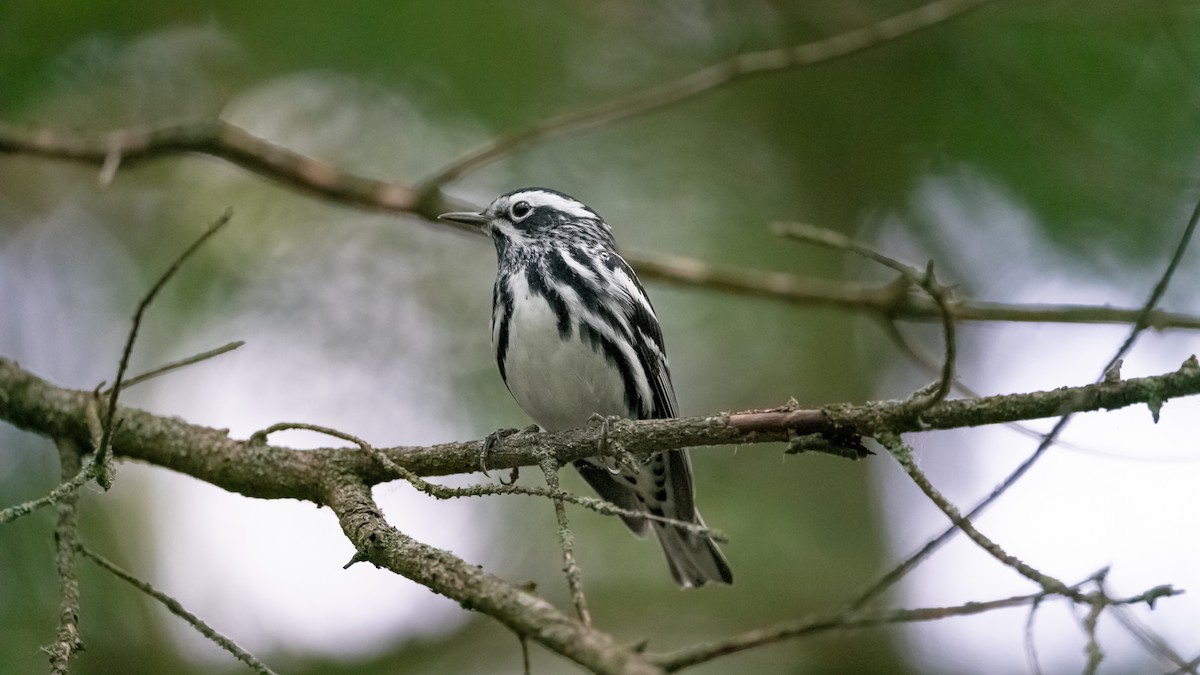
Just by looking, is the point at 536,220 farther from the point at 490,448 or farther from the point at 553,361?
the point at 490,448

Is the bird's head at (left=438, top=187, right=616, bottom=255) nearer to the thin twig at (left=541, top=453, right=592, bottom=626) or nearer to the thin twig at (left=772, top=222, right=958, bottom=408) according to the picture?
the thin twig at (left=541, top=453, right=592, bottom=626)

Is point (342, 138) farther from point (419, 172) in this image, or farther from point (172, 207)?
point (172, 207)

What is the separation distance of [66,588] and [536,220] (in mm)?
3066

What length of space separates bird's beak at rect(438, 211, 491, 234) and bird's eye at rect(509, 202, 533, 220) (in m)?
0.15

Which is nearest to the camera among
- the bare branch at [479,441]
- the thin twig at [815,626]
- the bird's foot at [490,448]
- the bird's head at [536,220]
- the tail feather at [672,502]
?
the thin twig at [815,626]

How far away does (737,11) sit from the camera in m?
7.92

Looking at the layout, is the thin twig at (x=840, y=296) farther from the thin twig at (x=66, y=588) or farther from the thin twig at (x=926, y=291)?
the thin twig at (x=66, y=588)

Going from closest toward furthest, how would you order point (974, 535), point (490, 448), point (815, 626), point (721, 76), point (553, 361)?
point (815, 626)
point (974, 535)
point (490, 448)
point (553, 361)
point (721, 76)

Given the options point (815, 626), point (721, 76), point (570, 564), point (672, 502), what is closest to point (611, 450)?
point (570, 564)

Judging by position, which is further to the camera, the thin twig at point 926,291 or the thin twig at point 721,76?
the thin twig at point 721,76

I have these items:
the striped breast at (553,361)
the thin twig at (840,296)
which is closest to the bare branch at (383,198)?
the thin twig at (840,296)

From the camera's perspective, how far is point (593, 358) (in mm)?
4676

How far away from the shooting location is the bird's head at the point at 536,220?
5.45 metres

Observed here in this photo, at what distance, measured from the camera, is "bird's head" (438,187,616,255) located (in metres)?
5.45
